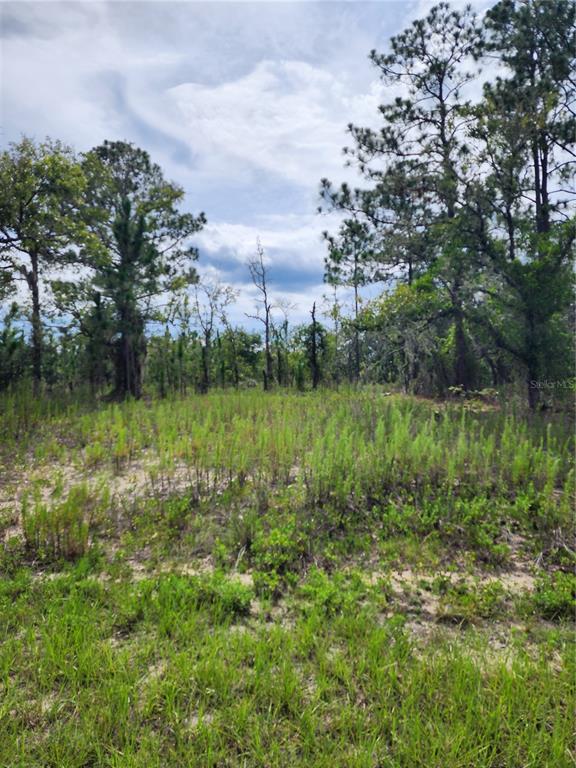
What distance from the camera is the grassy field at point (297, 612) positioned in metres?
2.03

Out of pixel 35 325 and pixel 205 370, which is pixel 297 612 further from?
pixel 205 370

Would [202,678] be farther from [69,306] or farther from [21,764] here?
[69,306]

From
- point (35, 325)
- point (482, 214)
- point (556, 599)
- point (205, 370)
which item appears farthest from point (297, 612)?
point (205, 370)

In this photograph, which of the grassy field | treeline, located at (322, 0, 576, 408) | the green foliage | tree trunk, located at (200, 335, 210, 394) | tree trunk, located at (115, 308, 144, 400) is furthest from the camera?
tree trunk, located at (200, 335, 210, 394)

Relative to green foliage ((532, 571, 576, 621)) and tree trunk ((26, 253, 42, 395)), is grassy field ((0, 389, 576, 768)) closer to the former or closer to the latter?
green foliage ((532, 571, 576, 621))

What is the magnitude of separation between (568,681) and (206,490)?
4.23 meters

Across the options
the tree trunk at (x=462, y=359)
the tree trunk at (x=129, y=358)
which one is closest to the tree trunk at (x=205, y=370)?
the tree trunk at (x=129, y=358)

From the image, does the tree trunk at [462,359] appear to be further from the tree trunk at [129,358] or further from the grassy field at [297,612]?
the tree trunk at [129,358]

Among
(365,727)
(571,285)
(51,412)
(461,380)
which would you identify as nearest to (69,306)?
(51,412)

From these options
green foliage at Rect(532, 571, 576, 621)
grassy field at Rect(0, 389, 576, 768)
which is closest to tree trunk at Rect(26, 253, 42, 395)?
grassy field at Rect(0, 389, 576, 768)

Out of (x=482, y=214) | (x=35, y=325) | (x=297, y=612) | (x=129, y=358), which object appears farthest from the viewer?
(x=129, y=358)

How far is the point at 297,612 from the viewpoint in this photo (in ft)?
10.3

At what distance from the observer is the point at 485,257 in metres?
11.0

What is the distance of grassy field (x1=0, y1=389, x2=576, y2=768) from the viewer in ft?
6.66
